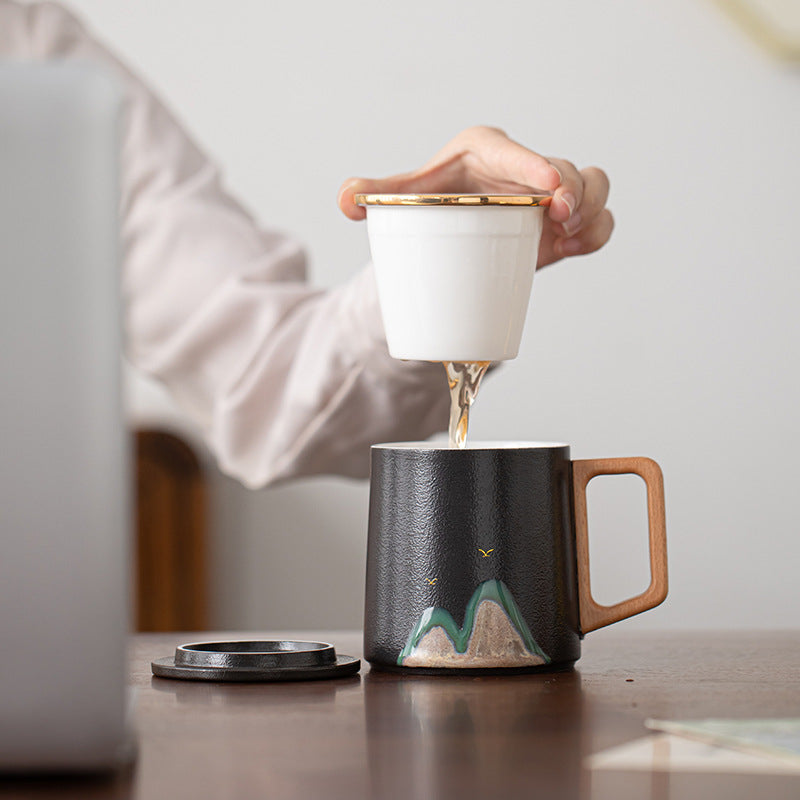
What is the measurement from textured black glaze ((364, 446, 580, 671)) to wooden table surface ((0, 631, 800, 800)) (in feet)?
0.09

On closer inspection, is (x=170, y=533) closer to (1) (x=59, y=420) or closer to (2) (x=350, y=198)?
(2) (x=350, y=198)

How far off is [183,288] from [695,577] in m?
1.06

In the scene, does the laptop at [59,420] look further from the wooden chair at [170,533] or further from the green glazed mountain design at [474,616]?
the wooden chair at [170,533]

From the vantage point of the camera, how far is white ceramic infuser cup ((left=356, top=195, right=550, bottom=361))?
25.0 inches

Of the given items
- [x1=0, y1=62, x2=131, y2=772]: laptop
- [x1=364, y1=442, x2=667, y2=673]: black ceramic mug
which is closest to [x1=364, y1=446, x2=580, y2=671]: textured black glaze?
[x1=364, y1=442, x2=667, y2=673]: black ceramic mug

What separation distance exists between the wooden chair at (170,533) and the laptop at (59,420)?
1.65 meters

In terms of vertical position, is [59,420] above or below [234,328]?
below

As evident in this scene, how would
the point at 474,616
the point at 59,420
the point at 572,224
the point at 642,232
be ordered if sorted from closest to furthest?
the point at 59,420
the point at 474,616
the point at 572,224
the point at 642,232

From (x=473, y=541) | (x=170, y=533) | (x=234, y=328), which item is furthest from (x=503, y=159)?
(x=170, y=533)

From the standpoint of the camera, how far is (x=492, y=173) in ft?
2.73

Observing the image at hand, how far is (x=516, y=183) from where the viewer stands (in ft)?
2.68

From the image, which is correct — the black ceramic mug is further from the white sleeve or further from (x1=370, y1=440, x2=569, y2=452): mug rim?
the white sleeve

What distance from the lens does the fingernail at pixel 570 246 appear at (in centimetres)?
82

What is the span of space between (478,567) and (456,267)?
6.0 inches
